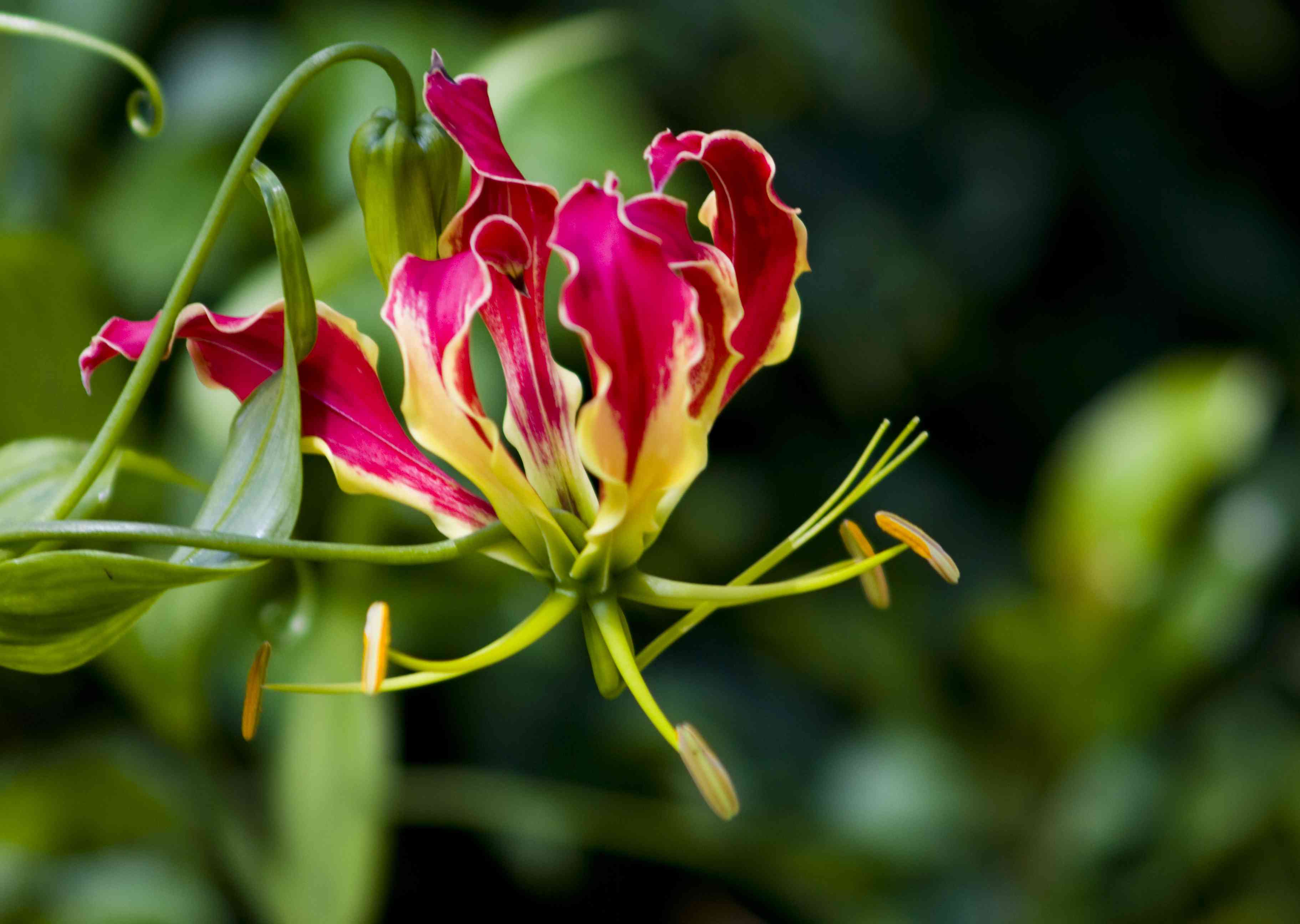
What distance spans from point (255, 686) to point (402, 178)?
0.62ft

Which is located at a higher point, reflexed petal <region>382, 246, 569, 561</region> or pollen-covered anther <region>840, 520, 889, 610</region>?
reflexed petal <region>382, 246, 569, 561</region>

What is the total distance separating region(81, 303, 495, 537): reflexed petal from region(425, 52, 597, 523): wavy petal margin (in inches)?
1.8

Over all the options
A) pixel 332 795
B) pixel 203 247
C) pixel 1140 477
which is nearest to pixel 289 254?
pixel 203 247

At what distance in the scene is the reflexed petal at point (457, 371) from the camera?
419 mm

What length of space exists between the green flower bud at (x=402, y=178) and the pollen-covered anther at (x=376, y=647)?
116mm

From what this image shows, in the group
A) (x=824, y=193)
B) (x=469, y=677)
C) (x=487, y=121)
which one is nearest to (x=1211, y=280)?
(x=824, y=193)

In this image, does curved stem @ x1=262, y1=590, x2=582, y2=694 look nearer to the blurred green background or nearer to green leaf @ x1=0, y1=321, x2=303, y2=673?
green leaf @ x1=0, y1=321, x2=303, y2=673

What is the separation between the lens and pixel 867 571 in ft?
1.82

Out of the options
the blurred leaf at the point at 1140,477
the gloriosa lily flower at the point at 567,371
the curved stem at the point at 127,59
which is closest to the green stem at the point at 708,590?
the gloriosa lily flower at the point at 567,371

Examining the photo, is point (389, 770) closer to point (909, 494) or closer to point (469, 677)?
point (469, 677)

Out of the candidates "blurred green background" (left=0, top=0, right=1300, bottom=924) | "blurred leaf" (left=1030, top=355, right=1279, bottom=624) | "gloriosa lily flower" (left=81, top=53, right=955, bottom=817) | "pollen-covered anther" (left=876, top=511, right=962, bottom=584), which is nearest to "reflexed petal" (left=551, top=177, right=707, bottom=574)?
"gloriosa lily flower" (left=81, top=53, right=955, bottom=817)

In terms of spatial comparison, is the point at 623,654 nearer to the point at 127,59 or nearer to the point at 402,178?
the point at 402,178

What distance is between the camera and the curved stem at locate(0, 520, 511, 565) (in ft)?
1.24

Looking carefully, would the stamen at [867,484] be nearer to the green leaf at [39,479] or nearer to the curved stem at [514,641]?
the curved stem at [514,641]
